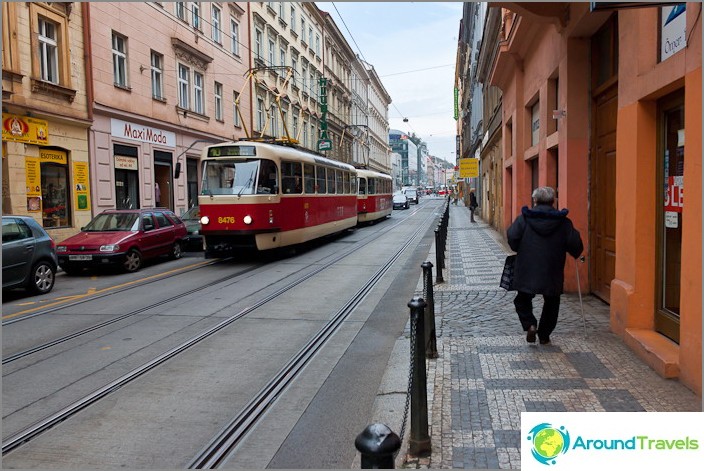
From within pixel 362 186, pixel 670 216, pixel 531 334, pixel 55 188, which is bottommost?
pixel 531 334

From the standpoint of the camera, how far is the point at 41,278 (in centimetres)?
1105

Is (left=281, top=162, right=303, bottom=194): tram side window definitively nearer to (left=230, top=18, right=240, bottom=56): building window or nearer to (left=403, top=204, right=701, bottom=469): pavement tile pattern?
(left=403, top=204, right=701, bottom=469): pavement tile pattern

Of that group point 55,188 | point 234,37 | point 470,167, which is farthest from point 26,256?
point 470,167

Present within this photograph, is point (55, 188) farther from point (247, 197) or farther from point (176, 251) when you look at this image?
point (247, 197)

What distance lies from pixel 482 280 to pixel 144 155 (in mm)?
15885

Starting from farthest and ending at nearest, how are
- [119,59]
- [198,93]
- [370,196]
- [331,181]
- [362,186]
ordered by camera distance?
[370,196]
[362,186]
[198,93]
[119,59]
[331,181]

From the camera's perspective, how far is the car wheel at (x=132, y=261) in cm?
1391

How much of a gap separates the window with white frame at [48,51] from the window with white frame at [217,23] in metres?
11.3

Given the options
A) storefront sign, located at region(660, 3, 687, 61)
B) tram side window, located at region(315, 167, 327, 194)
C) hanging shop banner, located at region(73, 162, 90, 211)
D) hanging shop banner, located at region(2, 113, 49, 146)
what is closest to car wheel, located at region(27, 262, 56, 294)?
hanging shop banner, located at region(2, 113, 49, 146)

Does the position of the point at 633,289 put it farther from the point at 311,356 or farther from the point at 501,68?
the point at 501,68

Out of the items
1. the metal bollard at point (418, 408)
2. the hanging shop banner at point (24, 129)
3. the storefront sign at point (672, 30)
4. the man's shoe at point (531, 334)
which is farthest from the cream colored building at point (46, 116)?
the storefront sign at point (672, 30)

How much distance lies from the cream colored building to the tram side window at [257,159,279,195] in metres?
6.92

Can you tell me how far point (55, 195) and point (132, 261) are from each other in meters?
5.45

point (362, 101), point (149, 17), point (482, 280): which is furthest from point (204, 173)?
point (362, 101)
